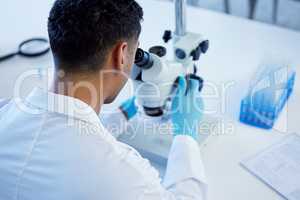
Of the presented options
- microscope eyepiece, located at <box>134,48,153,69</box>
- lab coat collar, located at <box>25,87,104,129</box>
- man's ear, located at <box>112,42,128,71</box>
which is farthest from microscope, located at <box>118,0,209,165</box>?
lab coat collar, located at <box>25,87,104,129</box>

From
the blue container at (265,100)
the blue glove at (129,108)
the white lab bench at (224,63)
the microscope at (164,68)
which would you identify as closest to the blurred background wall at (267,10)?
Result: the white lab bench at (224,63)

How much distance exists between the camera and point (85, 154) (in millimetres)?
790

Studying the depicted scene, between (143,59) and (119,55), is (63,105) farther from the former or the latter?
(143,59)

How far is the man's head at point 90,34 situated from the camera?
841 millimetres

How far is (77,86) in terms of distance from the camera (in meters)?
0.88

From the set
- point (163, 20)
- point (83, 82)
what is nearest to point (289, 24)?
point (163, 20)

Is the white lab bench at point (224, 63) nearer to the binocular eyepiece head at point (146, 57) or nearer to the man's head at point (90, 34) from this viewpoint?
the binocular eyepiece head at point (146, 57)

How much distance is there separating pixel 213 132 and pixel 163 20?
954mm

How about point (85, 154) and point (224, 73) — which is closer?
point (85, 154)

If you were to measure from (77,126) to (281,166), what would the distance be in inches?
27.0

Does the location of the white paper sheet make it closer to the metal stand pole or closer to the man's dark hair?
the metal stand pole

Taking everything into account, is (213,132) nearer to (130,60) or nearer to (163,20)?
(130,60)

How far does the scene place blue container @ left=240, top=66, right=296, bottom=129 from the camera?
131cm

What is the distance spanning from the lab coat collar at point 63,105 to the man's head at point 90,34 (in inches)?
2.6
